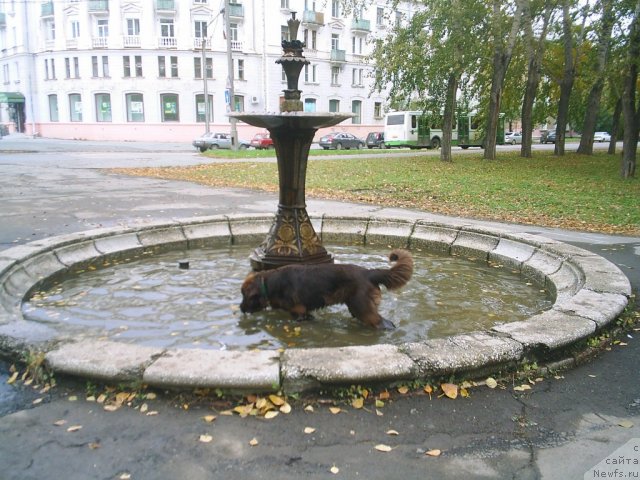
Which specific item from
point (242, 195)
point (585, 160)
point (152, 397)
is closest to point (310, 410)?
point (152, 397)

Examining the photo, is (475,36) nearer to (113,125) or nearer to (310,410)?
(310,410)

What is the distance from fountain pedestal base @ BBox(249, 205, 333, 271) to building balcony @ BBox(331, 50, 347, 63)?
47.9 m

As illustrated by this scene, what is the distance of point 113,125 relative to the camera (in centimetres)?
4544

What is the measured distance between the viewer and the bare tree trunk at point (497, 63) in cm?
1909

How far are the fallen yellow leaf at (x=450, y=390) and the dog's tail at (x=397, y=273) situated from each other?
3.67 feet

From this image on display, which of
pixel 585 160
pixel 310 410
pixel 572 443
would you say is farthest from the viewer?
pixel 585 160

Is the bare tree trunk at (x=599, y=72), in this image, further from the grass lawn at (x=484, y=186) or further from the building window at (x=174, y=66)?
the building window at (x=174, y=66)

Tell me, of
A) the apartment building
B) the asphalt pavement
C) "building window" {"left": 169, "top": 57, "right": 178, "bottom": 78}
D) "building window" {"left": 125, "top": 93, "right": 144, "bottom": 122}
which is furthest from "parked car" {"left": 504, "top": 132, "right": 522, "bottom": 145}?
the asphalt pavement

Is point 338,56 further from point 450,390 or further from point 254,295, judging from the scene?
point 450,390

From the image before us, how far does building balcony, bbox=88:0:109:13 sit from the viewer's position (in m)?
44.6

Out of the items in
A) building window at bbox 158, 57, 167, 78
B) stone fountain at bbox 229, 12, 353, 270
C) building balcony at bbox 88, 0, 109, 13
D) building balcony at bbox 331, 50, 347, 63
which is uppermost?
building balcony at bbox 88, 0, 109, 13

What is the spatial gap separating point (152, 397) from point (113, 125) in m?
46.9

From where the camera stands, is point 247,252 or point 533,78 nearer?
point 247,252

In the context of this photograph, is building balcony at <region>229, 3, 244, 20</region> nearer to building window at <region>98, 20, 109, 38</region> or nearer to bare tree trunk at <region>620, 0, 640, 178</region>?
building window at <region>98, 20, 109, 38</region>
